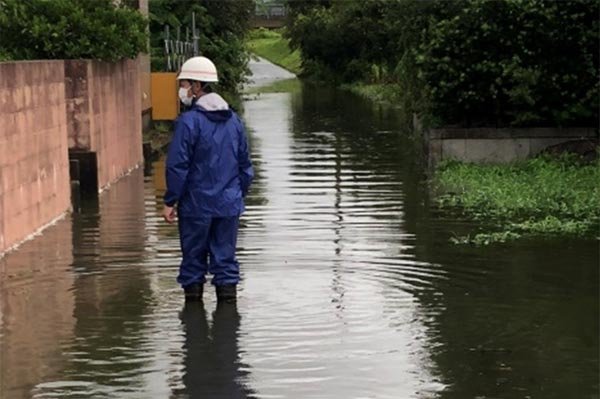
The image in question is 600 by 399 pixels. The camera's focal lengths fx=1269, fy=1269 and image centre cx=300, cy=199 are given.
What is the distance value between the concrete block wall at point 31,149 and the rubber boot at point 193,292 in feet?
8.24

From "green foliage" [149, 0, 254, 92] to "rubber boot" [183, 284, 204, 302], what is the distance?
73.3 ft

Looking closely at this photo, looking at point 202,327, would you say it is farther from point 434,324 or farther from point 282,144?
point 282,144

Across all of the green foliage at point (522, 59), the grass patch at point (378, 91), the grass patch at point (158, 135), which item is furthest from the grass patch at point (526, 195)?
the grass patch at point (378, 91)

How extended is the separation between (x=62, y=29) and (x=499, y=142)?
248 inches

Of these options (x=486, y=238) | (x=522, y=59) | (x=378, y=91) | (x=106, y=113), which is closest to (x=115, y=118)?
(x=106, y=113)

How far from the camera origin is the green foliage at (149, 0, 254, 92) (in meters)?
31.8

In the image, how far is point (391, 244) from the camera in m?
11.1

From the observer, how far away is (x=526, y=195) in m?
13.7

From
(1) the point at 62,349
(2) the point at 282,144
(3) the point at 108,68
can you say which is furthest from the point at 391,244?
(2) the point at 282,144

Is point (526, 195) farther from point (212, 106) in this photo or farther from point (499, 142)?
point (212, 106)

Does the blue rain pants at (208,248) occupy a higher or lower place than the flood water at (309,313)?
higher

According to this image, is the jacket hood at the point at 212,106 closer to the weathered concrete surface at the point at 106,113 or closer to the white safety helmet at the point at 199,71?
the white safety helmet at the point at 199,71

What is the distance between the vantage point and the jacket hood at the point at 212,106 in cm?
823

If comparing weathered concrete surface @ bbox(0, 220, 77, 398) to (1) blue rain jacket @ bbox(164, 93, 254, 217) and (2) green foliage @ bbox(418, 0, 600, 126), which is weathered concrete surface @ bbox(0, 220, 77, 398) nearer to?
(1) blue rain jacket @ bbox(164, 93, 254, 217)
